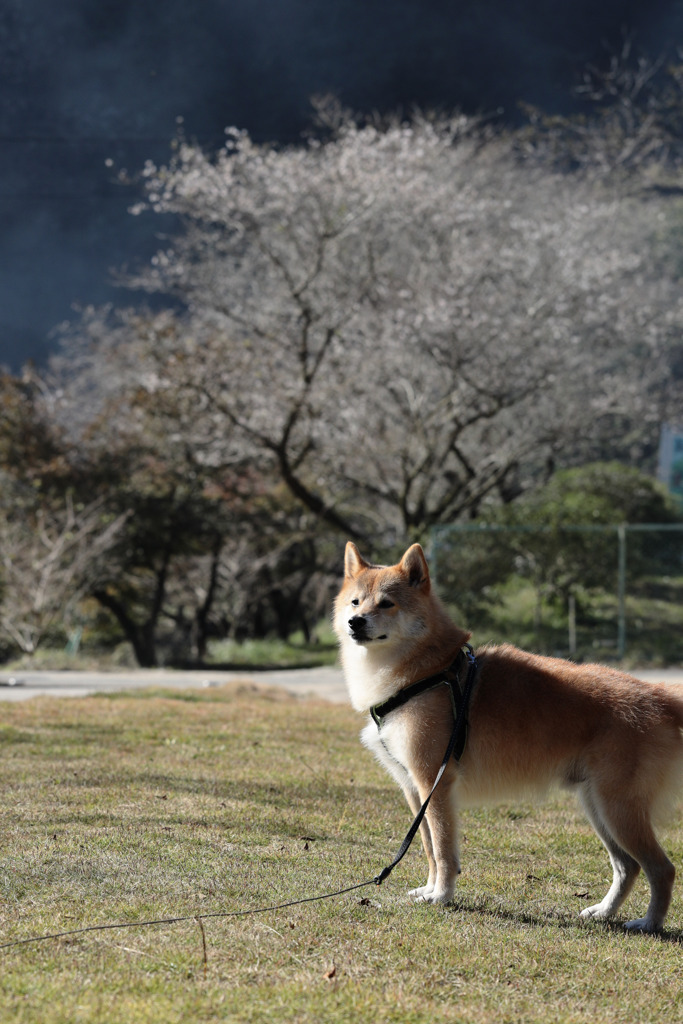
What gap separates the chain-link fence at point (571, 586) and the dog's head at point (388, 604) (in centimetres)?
1071

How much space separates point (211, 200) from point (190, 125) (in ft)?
31.4

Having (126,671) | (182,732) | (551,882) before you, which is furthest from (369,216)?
(551,882)

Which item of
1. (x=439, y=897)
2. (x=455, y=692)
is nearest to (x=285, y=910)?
(x=439, y=897)

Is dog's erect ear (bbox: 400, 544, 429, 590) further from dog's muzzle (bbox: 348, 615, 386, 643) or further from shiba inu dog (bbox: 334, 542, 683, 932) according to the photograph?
dog's muzzle (bbox: 348, 615, 386, 643)

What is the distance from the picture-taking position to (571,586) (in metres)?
15.0

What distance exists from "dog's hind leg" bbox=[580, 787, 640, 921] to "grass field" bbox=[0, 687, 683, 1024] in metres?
0.11

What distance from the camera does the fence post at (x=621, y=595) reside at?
14.5 meters

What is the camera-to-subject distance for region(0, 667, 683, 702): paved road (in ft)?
38.4

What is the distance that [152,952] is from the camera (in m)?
3.09

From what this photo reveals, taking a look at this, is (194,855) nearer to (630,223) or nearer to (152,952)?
(152,952)

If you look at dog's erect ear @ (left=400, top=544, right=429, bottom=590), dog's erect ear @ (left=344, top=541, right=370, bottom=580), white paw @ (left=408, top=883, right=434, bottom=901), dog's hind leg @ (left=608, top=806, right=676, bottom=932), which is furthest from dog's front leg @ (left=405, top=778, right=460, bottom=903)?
dog's erect ear @ (left=344, top=541, right=370, bottom=580)

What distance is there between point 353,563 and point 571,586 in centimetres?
1123

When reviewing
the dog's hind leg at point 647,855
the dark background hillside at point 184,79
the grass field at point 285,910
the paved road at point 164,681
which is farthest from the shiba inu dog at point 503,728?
the dark background hillside at point 184,79

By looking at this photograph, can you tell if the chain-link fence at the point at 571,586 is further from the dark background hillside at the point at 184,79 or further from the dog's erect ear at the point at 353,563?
the dark background hillside at the point at 184,79
